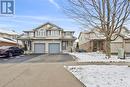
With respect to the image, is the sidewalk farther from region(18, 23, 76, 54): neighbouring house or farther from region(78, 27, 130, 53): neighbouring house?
region(18, 23, 76, 54): neighbouring house

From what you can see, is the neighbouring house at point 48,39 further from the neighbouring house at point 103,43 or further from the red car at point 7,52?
the red car at point 7,52

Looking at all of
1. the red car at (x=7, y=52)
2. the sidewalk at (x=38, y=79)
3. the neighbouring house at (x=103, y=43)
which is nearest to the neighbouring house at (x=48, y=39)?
the neighbouring house at (x=103, y=43)

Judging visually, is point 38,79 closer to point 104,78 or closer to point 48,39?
point 104,78

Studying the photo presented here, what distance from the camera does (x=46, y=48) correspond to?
184 ft

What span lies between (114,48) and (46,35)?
48.4 ft

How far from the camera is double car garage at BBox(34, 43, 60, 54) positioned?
183 ft

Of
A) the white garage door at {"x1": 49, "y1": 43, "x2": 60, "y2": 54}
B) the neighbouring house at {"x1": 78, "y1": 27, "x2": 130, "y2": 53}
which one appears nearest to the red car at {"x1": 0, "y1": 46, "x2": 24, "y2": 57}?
the white garage door at {"x1": 49, "y1": 43, "x2": 60, "y2": 54}

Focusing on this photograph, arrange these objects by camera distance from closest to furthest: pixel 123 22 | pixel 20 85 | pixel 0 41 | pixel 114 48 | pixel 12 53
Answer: pixel 20 85
pixel 123 22
pixel 12 53
pixel 0 41
pixel 114 48

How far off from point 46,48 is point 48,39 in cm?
215

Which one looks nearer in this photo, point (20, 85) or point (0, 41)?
point (20, 85)

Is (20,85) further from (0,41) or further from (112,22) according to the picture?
(0,41)

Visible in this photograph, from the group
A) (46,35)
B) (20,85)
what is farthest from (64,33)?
(20,85)

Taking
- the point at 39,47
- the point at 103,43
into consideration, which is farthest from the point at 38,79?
the point at 39,47

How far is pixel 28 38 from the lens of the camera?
186 feet
